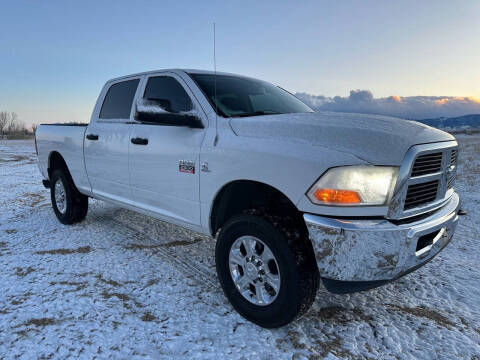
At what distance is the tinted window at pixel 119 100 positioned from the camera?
3920mm

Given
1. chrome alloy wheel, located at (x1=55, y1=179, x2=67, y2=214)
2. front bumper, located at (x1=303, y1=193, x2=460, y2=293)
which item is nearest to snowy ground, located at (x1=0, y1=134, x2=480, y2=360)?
front bumper, located at (x1=303, y1=193, x2=460, y2=293)

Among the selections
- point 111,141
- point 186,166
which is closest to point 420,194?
point 186,166

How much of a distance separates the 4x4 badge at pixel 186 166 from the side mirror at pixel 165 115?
0.29 m

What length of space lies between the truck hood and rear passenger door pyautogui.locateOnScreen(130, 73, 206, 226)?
0.51 meters

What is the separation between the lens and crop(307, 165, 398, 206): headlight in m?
2.01

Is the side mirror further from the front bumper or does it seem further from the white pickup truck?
the front bumper

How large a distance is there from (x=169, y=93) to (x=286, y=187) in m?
1.77

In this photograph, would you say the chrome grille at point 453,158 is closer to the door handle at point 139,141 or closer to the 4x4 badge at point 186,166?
the 4x4 badge at point 186,166

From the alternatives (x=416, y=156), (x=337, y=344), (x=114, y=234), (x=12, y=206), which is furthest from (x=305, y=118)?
(x=12, y=206)

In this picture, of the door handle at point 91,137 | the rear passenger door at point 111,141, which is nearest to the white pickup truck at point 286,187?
the rear passenger door at point 111,141

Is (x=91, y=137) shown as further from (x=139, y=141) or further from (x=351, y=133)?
(x=351, y=133)

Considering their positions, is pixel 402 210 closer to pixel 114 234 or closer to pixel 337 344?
pixel 337 344

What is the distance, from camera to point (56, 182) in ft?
16.6

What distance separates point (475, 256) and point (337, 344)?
7.84 ft
